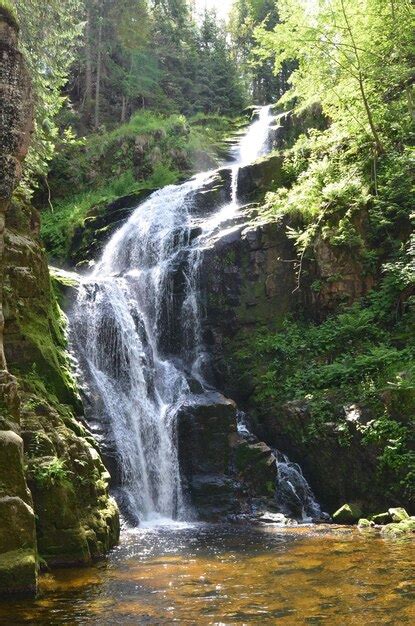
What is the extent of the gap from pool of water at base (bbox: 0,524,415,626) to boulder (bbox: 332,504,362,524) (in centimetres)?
157

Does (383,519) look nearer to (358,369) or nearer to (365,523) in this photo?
(365,523)

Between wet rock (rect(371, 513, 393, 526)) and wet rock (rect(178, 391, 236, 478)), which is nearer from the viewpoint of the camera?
wet rock (rect(371, 513, 393, 526))

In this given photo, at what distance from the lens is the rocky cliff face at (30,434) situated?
21.6 ft

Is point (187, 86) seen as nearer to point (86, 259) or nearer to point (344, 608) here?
point (86, 259)

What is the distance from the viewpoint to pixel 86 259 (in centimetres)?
2102

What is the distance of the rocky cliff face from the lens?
6.60 metres

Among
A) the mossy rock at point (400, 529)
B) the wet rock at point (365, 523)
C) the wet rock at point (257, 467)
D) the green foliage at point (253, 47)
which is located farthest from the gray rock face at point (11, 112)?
the green foliage at point (253, 47)

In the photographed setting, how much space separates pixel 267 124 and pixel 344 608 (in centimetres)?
2835

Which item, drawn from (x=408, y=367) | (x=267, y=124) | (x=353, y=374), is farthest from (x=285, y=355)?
(x=267, y=124)

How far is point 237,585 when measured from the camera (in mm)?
6617

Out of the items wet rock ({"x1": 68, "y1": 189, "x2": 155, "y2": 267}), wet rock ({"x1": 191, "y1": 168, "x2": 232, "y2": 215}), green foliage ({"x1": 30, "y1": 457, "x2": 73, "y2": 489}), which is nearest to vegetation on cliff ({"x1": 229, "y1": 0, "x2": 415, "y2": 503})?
wet rock ({"x1": 191, "y1": 168, "x2": 232, "y2": 215})

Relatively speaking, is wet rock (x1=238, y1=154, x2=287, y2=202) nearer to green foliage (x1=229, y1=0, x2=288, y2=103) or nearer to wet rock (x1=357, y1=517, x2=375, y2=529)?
wet rock (x1=357, y1=517, x2=375, y2=529)

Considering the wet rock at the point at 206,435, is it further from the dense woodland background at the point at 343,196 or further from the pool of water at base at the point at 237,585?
the pool of water at base at the point at 237,585

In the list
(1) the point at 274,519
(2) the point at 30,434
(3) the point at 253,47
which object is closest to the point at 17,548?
(2) the point at 30,434
